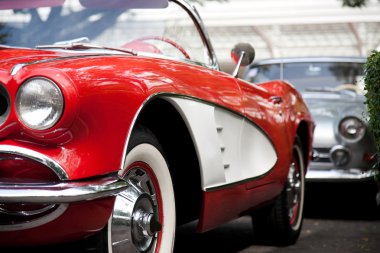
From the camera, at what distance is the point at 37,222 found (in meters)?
2.92

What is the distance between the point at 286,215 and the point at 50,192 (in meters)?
2.96

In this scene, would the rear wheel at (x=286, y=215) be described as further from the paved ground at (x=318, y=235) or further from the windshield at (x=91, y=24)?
the windshield at (x=91, y=24)

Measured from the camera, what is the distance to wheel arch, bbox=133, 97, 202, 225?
3.65m

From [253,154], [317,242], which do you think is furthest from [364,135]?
[253,154]

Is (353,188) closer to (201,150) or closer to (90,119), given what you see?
(201,150)

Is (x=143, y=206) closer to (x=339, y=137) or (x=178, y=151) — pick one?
(x=178, y=151)

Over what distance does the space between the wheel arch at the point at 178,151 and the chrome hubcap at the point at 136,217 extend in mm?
264

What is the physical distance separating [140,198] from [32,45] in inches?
45.6

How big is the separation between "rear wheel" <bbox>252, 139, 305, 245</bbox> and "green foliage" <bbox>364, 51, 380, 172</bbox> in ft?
2.99

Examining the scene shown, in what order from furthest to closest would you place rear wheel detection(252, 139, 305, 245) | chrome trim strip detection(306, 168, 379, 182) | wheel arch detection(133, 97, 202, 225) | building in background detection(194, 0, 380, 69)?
building in background detection(194, 0, 380, 69) → chrome trim strip detection(306, 168, 379, 182) → rear wheel detection(252, 139, 305, 245) → wheel arch detection(133, 97, 202, 225)

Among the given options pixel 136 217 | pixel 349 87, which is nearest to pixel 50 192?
pixel 136 217

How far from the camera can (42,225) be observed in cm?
292

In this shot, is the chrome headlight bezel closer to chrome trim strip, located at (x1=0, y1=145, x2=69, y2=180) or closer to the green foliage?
the green foliage

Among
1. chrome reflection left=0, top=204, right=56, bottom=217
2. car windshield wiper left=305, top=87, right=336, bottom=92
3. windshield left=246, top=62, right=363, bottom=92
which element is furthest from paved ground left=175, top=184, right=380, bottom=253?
chrome reflection left=0, top=204, right=56, bottom=217
